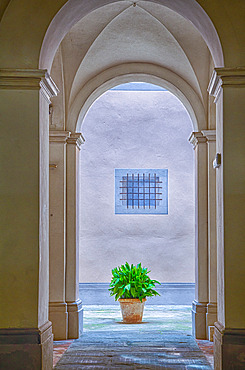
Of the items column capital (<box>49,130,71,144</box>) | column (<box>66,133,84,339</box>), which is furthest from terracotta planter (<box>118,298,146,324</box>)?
column capital (<box>49,130,71,144</box>)

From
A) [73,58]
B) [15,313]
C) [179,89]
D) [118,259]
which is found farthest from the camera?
[118,259]

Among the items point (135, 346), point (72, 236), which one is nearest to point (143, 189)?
point (72, 236)

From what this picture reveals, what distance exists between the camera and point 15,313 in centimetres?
618

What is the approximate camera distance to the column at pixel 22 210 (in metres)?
6.18

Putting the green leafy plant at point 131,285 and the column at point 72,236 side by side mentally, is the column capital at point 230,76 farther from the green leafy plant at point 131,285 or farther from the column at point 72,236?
the green leafy plant at point 131,285

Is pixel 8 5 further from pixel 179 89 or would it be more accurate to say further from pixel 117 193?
pixel 117 193

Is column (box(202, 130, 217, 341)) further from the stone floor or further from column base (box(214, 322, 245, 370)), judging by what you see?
column base (box(214, 322, 245, 370))

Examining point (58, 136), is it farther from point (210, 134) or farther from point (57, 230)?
point (210, 134)

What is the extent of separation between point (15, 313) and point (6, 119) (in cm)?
208

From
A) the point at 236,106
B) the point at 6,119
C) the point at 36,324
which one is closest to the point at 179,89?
the point at 236,106

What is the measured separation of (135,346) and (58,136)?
3.53m

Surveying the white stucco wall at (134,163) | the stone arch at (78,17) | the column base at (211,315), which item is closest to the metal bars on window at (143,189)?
the white stucco wall at (134,163)

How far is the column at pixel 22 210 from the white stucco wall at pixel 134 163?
8737 millimetres

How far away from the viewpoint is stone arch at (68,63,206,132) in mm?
9906
